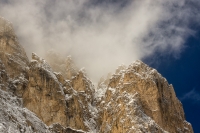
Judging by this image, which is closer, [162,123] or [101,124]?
[162,123]

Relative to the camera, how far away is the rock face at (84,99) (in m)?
131

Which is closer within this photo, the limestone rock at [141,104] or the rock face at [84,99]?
the rock face at [84,99]

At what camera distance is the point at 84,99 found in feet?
498

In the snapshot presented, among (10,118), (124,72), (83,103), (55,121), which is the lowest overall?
(10,118)

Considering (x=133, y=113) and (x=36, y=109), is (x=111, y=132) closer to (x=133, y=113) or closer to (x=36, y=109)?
(x=133, y=113)

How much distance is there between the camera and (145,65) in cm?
15050

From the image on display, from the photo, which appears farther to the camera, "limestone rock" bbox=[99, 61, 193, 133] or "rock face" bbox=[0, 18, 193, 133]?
"limestone rock" bbox=[99, 61, 193, 133]

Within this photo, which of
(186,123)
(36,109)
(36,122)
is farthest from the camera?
(186,123)

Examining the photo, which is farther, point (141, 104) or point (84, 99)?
point (84, 99)

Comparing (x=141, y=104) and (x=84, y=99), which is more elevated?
(x=84, y=99)

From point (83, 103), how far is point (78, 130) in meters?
15.4

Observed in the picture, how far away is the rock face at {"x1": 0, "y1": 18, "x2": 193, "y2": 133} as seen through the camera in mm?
131000

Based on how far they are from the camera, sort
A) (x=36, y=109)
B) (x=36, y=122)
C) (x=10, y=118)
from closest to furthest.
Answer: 1. (x=10, y=118)
2. (x=36, y=122)
3. (x=36, y=109)

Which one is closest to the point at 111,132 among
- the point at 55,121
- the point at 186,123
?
the point at 55,121
